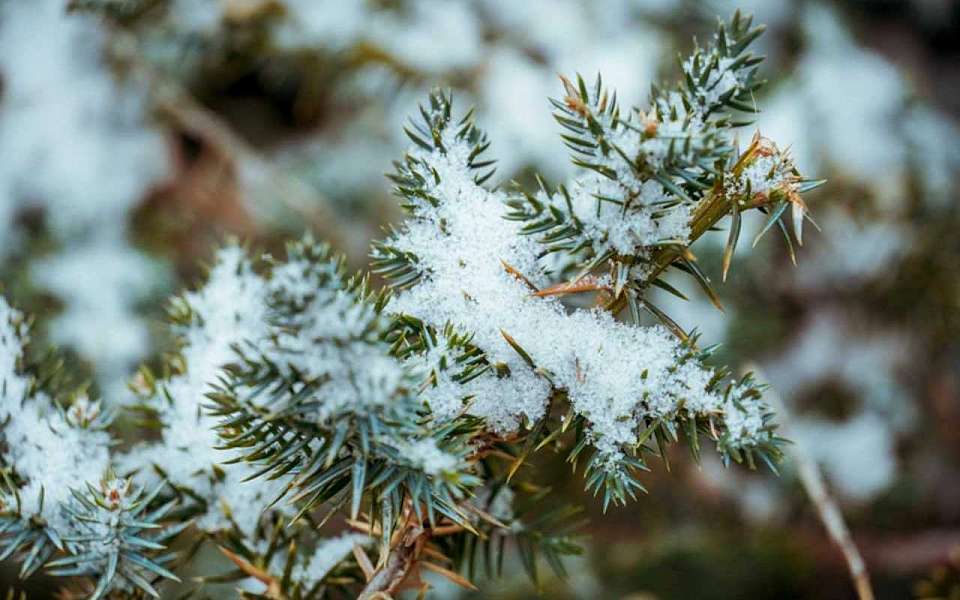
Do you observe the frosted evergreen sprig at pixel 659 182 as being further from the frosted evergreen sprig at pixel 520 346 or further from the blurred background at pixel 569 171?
the blurred background at pixel 569 171

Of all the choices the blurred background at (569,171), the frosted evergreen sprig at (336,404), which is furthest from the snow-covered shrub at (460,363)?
the blurred background at (569,171)

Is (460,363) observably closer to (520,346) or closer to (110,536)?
(520,346)

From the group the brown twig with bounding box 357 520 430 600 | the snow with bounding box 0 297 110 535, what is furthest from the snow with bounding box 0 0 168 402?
the brown twig with bounding box 357 520 430 600

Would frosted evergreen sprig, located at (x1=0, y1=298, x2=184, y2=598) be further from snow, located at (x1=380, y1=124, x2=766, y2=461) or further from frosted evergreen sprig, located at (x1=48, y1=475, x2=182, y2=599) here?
snow, located at (x1=380, y1=124, x2=766, y2=461)

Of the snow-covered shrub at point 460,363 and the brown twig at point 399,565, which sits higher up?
the snow-covered shrub at point 460,363

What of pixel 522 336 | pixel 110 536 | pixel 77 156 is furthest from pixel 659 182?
pixel 77 156

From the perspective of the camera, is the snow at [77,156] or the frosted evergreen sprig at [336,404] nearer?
the frosted evergreen sprig at [336,404]
